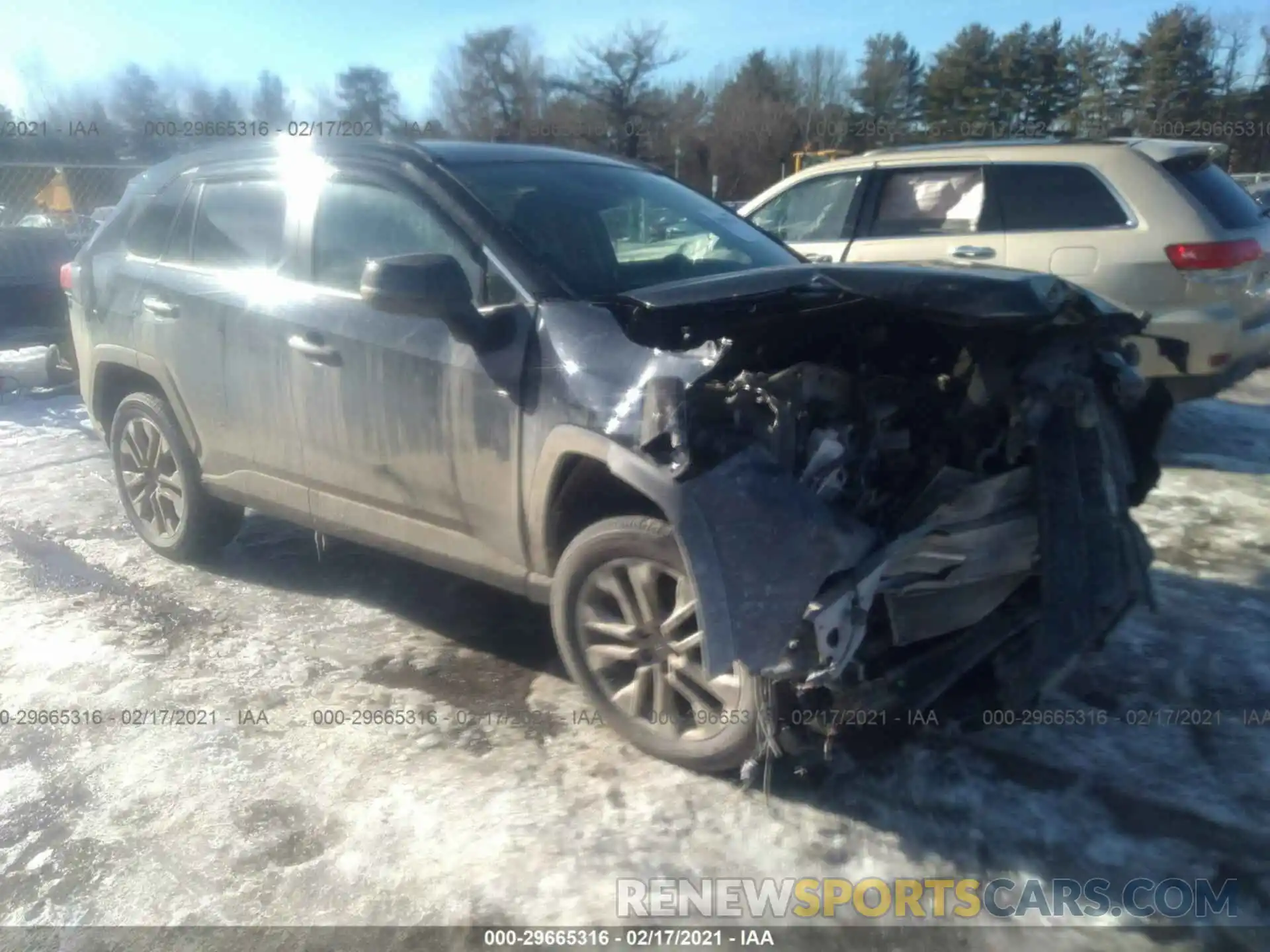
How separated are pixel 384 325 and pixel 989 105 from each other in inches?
1618

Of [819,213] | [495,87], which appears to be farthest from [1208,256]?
[495,87]

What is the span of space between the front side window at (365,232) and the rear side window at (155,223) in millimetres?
1157

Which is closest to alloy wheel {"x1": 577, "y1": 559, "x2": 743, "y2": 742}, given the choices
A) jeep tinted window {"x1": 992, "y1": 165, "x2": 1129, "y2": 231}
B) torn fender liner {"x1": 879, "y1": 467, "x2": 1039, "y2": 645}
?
torn fender liner {"x1": 879, "y1": 467, "x2": 1039, "y2": 645}

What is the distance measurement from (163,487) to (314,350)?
163cm

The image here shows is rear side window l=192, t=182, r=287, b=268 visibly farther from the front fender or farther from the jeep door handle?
the front fender

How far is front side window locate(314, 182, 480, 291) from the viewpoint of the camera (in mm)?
3555

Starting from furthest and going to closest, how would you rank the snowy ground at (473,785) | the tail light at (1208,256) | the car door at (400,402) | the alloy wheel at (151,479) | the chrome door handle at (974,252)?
the chrome door handle at (974,252) < the tail light at (1208,256) < the alloy wheel at (151,479) < the car door at (400,402) < the snowy ground at (473,785)

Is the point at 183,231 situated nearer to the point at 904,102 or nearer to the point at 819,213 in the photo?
the point at 819,213

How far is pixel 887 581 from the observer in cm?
281

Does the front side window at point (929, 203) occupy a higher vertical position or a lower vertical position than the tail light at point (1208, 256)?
higher

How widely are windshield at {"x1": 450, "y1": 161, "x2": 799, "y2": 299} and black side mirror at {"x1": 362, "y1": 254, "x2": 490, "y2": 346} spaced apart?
328 millimetres

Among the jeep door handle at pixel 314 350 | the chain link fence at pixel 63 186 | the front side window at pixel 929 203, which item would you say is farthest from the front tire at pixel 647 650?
the chain link fence at pixel 63 186

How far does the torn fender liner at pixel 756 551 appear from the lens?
256 centimetres

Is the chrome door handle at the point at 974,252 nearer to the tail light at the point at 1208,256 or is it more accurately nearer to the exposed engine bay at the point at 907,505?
the tail light at the point at 1208,256
